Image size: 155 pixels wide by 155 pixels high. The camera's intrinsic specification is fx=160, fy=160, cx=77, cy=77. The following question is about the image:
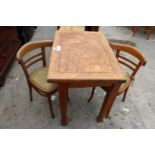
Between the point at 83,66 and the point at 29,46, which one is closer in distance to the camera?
the point at 83,66

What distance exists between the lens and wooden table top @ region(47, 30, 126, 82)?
122cm

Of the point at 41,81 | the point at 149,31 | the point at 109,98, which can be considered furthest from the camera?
the point at 149,31

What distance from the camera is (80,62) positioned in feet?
4.53

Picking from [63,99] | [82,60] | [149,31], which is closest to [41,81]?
[63,99]

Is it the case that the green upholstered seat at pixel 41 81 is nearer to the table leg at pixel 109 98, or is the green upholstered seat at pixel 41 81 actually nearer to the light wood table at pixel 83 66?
the light wood table at pixel 83 66

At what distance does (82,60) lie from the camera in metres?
1.41

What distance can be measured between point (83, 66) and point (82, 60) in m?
0.10

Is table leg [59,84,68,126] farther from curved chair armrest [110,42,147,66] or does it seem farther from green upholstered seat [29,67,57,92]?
curved chair armrest [110,42,147,66]

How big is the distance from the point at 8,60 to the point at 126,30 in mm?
2931

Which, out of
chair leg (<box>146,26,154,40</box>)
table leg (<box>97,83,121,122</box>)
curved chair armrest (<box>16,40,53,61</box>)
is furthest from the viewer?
chair leg (<box>146,26,154,40</box>)

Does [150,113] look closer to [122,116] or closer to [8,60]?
[122,116]

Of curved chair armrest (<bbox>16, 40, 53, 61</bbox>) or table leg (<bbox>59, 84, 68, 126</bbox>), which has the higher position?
curved chair armrest (<bbox>16, 40, 53, 61</bbox>)

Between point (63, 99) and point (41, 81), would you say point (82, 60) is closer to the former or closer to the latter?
point (63, 99)

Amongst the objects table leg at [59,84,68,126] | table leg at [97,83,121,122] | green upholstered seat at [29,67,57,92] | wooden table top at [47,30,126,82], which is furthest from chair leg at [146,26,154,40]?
table leg at [59,84,68,126]
